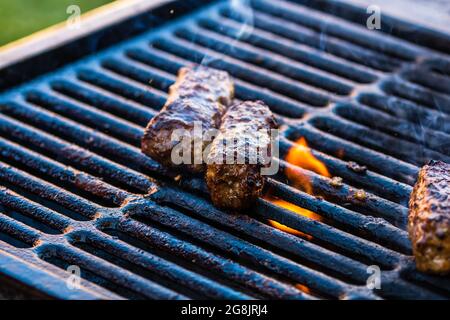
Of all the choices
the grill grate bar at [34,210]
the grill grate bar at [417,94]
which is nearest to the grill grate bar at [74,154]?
the grill grate bar at [34,210]

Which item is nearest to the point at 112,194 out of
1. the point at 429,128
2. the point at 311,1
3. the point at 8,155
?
the point at 8,155

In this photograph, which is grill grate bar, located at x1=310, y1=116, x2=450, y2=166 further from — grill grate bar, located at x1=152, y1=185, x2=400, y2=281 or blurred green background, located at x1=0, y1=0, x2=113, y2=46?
blurred green background, located at x1=0, y1=0, x2=113, y2=46

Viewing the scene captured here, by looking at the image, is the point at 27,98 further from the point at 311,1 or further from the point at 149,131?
the point at 311,1

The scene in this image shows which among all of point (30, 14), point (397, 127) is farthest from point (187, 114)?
point (30, 14)

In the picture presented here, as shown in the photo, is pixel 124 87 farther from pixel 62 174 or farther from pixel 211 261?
pixel 211 261

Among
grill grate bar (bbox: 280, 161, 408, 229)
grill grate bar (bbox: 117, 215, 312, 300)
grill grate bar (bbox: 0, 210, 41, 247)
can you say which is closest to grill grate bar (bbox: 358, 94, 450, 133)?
grill grate bar (bbox: 280, 161, 408, 229)
